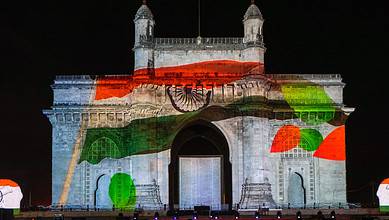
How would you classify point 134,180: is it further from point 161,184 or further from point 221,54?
point 221,54

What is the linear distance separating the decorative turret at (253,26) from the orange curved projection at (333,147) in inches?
377

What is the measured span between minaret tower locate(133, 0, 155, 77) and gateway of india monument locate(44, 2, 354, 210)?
0.08 meters

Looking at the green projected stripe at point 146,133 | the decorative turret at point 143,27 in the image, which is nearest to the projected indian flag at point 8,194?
the green projected stripe at point 146,133

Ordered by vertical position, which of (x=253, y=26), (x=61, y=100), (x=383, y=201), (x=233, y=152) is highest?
(x=253, y=26)

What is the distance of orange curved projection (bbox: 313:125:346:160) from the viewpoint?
217 ft

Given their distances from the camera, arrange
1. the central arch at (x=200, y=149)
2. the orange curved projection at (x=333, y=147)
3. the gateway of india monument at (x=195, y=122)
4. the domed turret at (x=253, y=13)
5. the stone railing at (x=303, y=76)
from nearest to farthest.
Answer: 1. the gateway of india monument at (x=195, y=122)
2. the domed turret at (x=253, y=13)
3. the orange curved projection at (x=333, y=147)
4. the stone railing at (x=303, y=76)
5. the central arch at (x=200, y=149)

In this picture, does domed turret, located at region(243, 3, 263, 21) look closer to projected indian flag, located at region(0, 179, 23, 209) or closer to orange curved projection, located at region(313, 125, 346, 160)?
orange curved projection, located at region(313, 125, 346, 160)

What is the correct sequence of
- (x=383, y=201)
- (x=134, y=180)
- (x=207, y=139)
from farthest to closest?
(x=207, y=139)
(x=134, y=180)
(x=383, y=201)

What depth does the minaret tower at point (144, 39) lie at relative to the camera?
2559 inches

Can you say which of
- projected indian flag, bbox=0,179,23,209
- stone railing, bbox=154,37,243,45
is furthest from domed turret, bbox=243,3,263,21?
projected indian flag, bbox=0,179,23,209

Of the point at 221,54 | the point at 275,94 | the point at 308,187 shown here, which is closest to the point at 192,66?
the point at 221,54

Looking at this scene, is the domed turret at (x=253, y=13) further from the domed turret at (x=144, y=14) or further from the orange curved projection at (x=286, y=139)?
the orange curved projection at (x=286, y=139)

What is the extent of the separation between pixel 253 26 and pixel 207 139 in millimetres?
10940

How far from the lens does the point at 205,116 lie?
65.4 m
